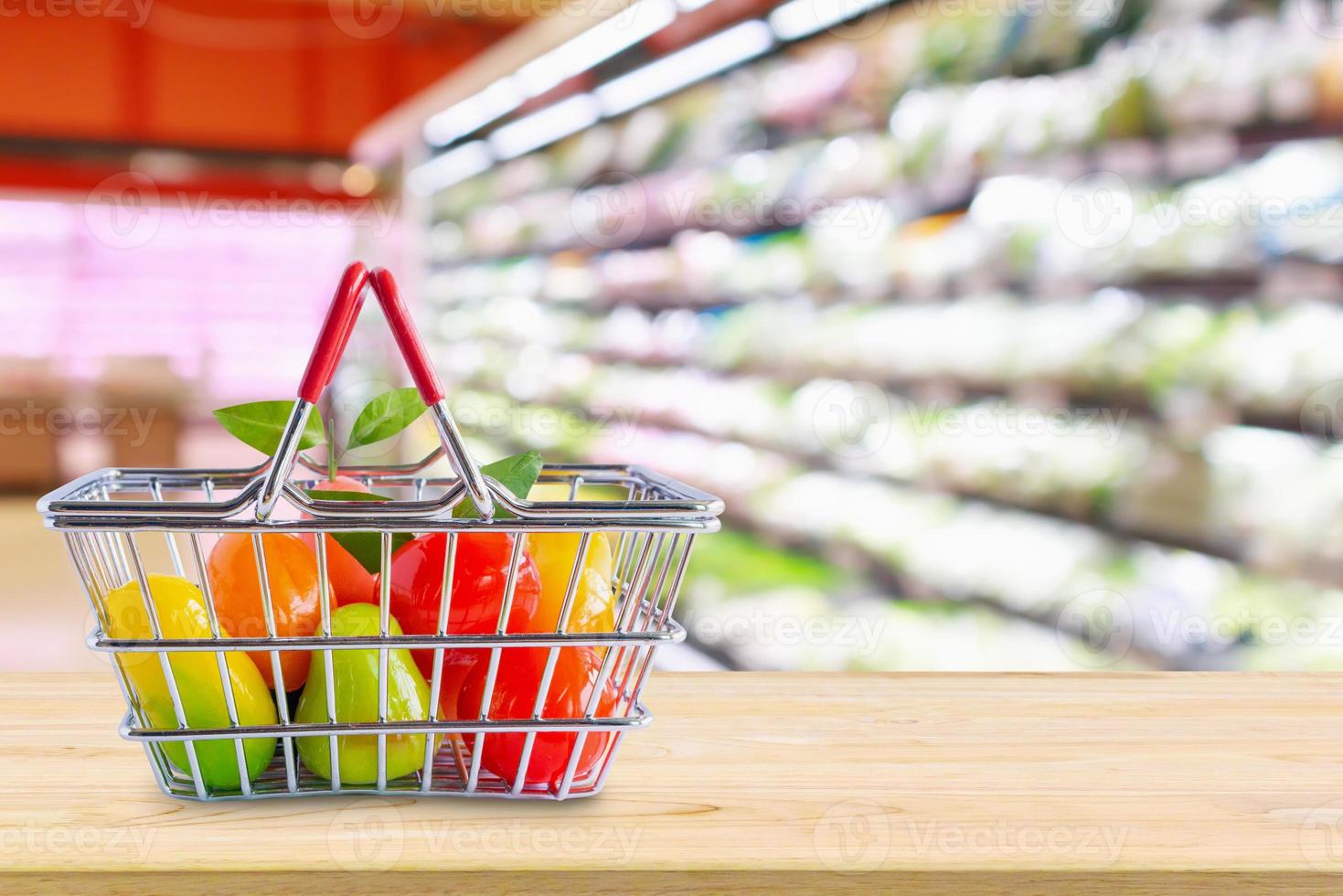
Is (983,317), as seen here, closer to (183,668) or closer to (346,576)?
(346,576)

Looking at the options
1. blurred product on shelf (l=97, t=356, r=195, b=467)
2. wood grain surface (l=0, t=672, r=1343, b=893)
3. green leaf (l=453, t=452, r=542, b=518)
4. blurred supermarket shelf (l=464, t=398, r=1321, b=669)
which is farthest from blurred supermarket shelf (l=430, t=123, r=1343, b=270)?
blurred product on shelf (l=97, t=356, r=195, b=467)

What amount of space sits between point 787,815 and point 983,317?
2873mm

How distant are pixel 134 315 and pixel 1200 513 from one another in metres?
9.92

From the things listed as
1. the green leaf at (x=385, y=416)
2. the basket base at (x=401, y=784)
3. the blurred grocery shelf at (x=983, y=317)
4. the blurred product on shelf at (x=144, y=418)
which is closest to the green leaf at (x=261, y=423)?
the green leaf at (x=385, y=416)

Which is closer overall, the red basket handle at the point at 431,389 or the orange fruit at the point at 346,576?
the red basket handle at the point at 431,389

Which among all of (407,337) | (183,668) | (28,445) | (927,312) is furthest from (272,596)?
(28,445)

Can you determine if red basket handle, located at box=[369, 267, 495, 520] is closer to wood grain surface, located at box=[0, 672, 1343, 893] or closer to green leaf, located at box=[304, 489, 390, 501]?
green leaf, located at box=[304, 489, 390, 501]

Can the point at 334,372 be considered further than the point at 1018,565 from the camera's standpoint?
No

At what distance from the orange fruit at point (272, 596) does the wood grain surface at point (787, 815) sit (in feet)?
0.29

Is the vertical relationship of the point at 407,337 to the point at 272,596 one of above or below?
above

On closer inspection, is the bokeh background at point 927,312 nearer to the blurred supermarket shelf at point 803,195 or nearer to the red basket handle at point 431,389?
the blurred supermarket shelf at point 803,195

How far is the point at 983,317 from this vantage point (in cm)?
339

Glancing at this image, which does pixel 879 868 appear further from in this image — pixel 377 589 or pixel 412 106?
pixel 412 106

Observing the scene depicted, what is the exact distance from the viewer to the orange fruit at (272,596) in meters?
0.67
